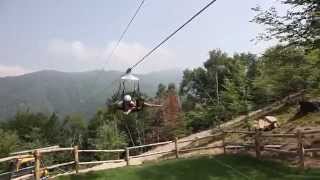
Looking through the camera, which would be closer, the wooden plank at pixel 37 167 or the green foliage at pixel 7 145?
the wooden plank at pixel 37 167

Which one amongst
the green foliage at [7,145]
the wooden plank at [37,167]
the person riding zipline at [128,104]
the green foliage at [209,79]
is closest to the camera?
the wooden plank at [37,167]

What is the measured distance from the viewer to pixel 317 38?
81.8ft

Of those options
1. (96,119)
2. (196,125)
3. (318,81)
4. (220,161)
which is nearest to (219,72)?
(196,125)

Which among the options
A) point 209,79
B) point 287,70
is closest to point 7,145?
point 209,79

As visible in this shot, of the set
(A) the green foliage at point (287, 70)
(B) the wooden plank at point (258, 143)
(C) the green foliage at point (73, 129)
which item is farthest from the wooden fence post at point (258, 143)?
(C) the green foliage at point (73, 129)

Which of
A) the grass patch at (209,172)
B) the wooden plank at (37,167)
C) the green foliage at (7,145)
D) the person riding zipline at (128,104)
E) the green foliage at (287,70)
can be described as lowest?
the green foliage at (7,145)

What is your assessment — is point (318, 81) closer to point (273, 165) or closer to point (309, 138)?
point (309, 138)

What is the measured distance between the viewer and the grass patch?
19.6 metres

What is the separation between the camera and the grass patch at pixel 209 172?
64.2 feet

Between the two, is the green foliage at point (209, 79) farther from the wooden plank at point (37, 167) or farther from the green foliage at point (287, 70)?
the wooden plank at point (37, 167)

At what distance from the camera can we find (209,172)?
20.6 meters

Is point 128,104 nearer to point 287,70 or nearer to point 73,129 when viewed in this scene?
point 287,70

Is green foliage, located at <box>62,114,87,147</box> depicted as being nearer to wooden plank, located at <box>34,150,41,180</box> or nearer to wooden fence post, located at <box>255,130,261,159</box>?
wooden fence post, located at <box>255,130,261,159</box>

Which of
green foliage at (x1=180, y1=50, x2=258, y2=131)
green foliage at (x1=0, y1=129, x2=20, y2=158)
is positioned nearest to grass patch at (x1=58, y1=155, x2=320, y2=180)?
green foliage at (x1=180, y1=50, x2=258, y2=131)
